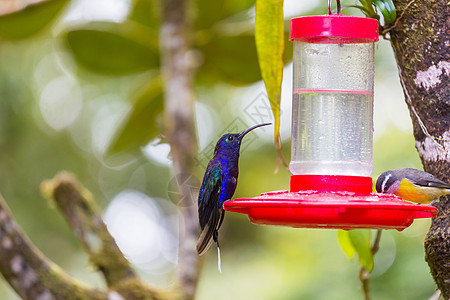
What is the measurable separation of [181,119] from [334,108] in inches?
67.9

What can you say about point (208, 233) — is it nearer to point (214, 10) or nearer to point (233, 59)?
point (233, 59)

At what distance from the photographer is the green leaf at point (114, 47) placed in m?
4.22

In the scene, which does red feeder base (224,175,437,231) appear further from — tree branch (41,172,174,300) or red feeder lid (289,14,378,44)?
tree branch (41,172,174,300)

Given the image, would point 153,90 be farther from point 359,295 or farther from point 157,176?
point 157,176

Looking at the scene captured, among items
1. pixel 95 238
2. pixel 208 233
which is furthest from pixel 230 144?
Answer: pixel 95 238

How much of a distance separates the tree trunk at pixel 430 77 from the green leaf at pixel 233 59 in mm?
2315

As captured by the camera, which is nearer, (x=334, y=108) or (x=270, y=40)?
(x=270, y=40)

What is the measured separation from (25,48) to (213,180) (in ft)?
25.7

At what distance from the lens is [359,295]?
3727mm

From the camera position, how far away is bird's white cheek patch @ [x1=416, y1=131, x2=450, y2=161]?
1.76 meters

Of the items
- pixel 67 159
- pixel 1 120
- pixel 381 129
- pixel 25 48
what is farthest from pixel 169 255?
pixel 381 129

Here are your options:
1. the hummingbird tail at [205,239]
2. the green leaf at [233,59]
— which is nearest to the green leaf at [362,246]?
the hummingbird tail at [205,239]

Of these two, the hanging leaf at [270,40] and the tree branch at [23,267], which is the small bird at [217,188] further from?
the tree branch at [23,267]

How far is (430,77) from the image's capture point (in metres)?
1.79
